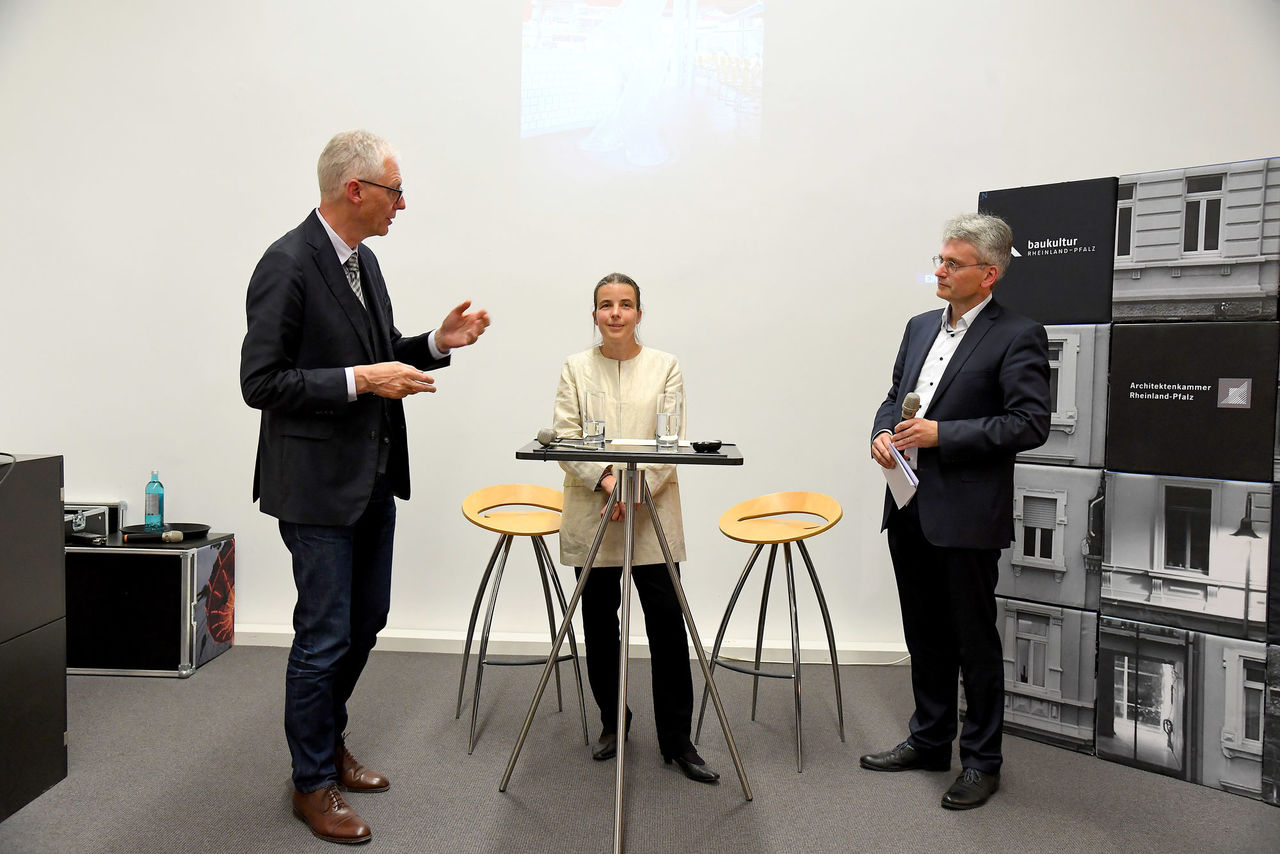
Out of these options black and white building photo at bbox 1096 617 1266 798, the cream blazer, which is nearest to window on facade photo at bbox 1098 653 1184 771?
black and white building photo at bbox 1096 617 1266 798

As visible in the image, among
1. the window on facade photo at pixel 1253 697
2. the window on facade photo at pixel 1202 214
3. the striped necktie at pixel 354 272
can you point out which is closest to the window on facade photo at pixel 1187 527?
the window on facade photo at pixel 1253 697

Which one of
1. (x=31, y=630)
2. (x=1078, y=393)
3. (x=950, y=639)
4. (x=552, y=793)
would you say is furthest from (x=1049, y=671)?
(x=31, y=630)

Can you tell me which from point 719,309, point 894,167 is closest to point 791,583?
point 719,309

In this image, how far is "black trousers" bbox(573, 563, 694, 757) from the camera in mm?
2729

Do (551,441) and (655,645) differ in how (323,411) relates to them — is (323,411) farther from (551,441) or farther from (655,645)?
(655,645)

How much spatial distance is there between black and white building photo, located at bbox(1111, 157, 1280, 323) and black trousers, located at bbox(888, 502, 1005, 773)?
1208 millimetres

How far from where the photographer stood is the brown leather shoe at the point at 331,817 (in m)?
2.31

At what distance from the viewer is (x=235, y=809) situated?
2496 millimetres

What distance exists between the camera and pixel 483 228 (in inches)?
163

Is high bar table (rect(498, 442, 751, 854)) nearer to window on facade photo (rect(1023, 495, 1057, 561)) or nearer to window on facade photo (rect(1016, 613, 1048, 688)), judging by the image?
window on facade photo (rect(1016, 613, 1048, 688))

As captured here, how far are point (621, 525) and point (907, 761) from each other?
1340 millimetres

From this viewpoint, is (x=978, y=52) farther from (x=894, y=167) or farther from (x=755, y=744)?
(x=755, y=744)

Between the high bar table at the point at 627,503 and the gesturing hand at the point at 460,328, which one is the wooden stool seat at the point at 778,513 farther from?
the gesturing hand at the point at 460,328

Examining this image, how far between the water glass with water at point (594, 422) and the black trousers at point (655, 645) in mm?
530
